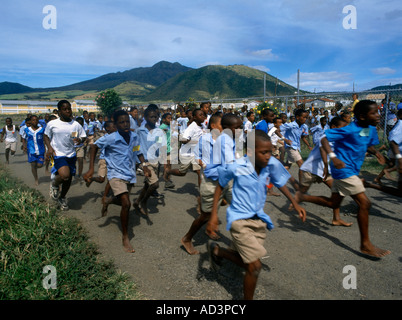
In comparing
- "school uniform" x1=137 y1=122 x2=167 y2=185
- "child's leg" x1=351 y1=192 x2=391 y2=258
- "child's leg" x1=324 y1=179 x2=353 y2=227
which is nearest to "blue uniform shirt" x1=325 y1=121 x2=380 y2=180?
"child's leg" x1=351 y1=192 x2=391 y2=258

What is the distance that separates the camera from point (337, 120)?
5.25 m

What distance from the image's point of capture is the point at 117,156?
13.9 ft

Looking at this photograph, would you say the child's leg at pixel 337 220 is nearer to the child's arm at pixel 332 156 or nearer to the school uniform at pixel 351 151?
the school uniform at pixel 351 151

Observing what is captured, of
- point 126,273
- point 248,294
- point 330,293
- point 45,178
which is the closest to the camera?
point 248,294

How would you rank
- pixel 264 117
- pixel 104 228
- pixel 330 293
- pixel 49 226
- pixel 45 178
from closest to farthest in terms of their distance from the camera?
pixel 330 293 → pixel 49 226 → pixel 104 228 → pixel 264 117 → pixel 45 178

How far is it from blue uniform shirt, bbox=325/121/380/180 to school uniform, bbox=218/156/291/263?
1617 millimetres

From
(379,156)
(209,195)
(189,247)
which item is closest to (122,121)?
(209,195)

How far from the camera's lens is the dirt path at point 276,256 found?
2922 millimetres

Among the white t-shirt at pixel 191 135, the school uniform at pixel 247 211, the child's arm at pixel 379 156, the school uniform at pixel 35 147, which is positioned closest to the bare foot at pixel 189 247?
the school uniform at pixel 247 211

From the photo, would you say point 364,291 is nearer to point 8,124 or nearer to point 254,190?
point 254,190

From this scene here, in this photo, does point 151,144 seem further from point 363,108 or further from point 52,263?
point 363,108

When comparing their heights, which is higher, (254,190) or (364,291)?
(254,190)

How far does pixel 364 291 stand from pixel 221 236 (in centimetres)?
197

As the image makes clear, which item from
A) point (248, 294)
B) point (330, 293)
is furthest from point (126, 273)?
point (330, 293)
